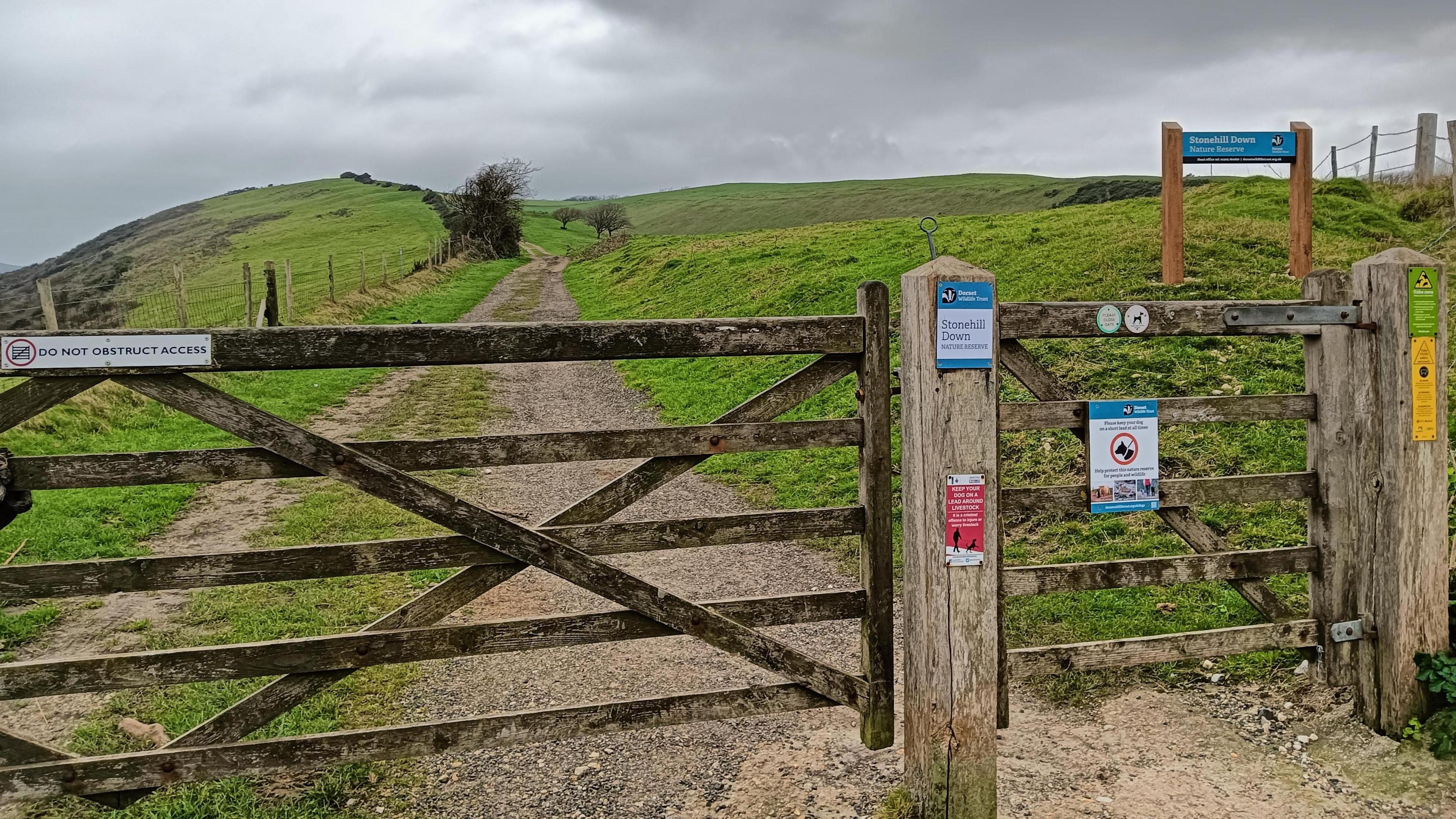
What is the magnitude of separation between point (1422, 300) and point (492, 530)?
4848 mm

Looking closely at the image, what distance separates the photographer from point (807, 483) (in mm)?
10391

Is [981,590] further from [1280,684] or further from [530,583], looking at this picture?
[530,583]

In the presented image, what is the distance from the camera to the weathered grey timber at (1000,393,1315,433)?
168 inches

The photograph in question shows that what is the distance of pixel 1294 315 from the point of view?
183 inches

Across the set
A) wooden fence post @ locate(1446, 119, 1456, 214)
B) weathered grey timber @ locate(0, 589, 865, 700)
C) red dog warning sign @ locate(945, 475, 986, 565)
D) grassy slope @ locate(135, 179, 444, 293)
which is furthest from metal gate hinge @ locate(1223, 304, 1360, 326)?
grassy slope @ locate(135, 179, 444, 293)

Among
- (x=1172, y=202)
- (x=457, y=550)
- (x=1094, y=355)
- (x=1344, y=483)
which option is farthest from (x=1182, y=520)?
(x=1094, y=355)

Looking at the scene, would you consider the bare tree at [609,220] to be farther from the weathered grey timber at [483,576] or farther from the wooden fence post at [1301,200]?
the weathered grey timber at [483,576]

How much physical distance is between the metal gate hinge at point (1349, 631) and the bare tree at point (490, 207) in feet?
176

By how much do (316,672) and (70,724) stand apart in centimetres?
261

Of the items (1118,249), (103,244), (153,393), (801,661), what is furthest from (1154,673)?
(103,244)

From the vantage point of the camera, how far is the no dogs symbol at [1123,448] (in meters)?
4.41

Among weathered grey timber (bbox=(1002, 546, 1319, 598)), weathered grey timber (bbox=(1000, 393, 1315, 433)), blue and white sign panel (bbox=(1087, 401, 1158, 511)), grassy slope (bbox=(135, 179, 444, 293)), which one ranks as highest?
grassy slope (bbox=(135, 179, 444, 293))

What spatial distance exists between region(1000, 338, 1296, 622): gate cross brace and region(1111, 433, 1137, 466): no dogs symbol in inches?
6.9

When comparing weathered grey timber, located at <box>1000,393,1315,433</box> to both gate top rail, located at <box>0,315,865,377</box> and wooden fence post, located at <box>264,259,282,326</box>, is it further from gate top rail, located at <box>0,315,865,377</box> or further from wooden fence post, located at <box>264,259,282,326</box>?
wooden fence post, located at <box>264,259,282,326</box>
